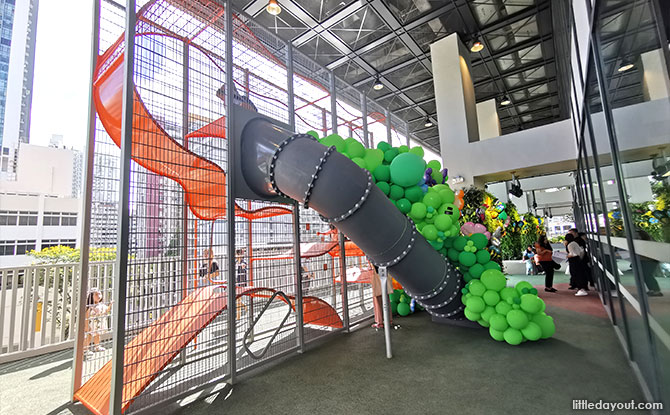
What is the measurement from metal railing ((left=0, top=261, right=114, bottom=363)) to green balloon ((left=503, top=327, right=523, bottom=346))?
458cm

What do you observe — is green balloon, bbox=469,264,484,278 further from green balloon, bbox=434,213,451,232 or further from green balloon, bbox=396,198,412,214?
green balloon, bbox=396,198,412,214

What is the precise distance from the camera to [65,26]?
136 inches

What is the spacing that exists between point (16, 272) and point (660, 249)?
18.8 feet

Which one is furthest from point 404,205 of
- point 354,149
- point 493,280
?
point 493,280

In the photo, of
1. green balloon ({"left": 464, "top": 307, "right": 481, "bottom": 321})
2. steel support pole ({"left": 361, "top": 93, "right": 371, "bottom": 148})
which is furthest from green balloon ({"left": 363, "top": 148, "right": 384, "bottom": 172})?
green balloon ({"left": 464, "top": 307, "right": 481, "bottom": 321})

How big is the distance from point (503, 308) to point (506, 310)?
0.04m

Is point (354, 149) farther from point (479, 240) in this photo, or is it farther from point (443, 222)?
point (479, 240)

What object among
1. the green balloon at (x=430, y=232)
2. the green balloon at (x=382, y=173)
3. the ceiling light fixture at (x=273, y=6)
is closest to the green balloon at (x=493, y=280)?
the green balloon at (x=430, y=232)

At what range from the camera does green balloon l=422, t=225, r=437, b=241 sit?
371 cm

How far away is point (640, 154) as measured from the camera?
150 centimetres

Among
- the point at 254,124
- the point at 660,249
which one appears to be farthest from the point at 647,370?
the point at 254,124

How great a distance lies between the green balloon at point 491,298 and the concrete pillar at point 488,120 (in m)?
8.71

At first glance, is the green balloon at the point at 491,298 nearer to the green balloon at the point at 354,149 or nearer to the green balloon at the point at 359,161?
the green balloon at the point at 359,161

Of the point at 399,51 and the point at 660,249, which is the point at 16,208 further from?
the point at 660,249
